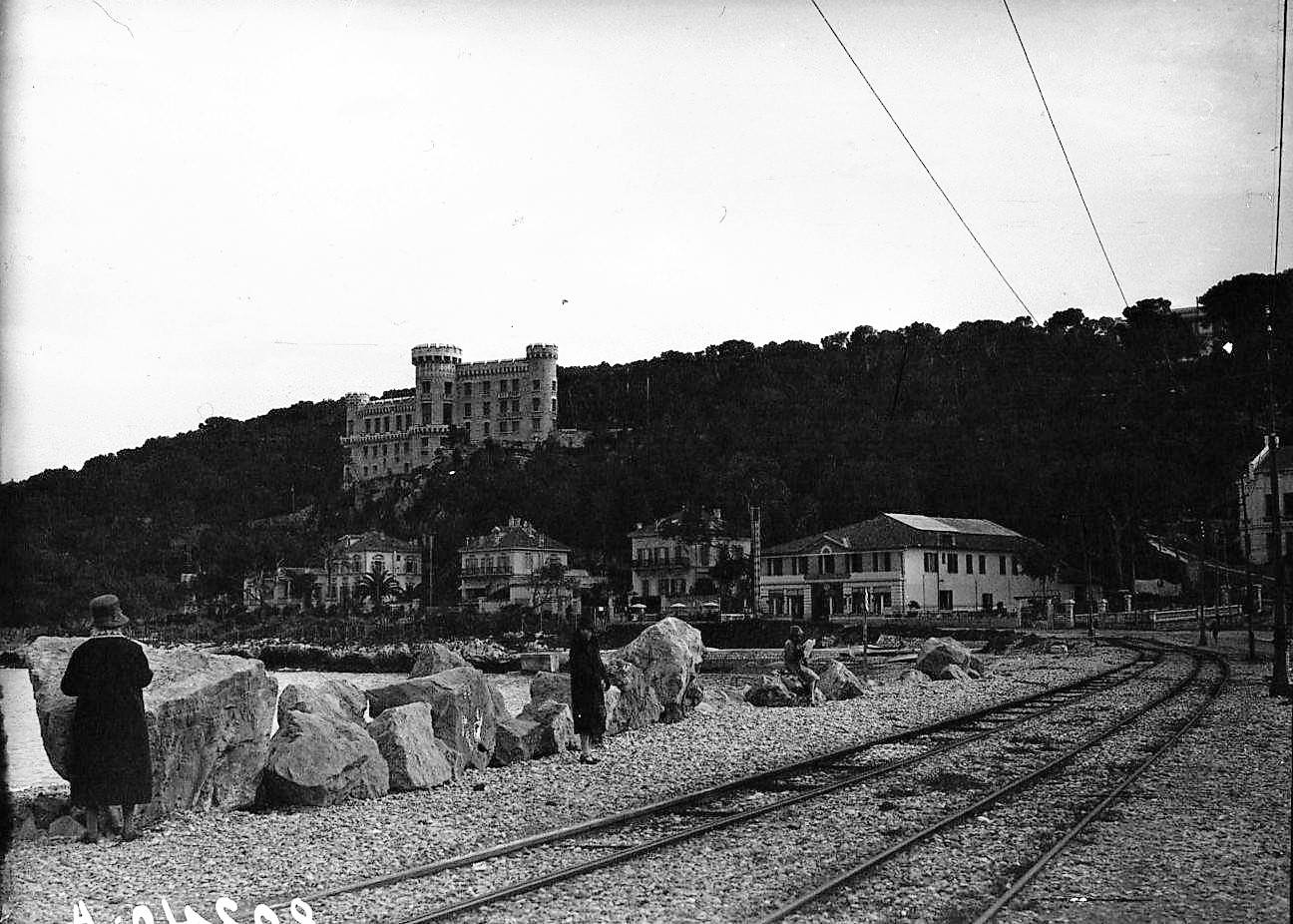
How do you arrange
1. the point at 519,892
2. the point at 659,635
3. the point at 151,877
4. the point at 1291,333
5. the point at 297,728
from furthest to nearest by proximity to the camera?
the point at 1291,333
the point at 659,635
the point at 297,728
the point at 151,877
the point at 519,892

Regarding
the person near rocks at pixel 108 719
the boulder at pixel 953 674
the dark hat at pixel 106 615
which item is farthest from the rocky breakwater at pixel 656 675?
the dark hat at pixel 106 615

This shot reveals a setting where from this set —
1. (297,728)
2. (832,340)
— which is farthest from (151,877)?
(832,340)

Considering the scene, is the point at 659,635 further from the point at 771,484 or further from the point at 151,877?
the point at 771,484

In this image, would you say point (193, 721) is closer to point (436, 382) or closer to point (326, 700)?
point (326, 700)

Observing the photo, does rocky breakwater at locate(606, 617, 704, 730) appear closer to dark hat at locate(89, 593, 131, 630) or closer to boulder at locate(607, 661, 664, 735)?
boulder at locate(607, 661, 664, 735)

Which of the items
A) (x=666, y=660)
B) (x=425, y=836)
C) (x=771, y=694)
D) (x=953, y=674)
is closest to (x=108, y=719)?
(x=425, y=836)

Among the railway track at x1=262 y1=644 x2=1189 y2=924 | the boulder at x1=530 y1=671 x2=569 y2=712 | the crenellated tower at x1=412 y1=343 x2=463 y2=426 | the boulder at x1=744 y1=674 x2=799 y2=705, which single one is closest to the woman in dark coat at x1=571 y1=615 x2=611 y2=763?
the railway track at x1=262 y1=644 x2=1189 y2=924
